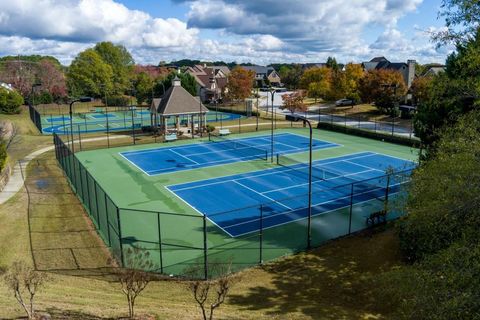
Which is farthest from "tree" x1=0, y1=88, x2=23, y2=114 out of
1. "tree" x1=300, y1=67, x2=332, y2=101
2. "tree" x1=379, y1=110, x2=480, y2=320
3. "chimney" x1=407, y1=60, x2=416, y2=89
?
"chimney" x1=407, y1=60, x2=416, y2=89

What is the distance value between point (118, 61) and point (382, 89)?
7356 centimetres

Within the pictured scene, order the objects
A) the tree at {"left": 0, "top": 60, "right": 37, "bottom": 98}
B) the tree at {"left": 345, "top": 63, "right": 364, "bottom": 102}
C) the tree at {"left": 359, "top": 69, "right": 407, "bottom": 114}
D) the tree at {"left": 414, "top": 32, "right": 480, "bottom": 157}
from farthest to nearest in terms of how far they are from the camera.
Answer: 1. the tree at {"left": 0, "top": 60, "right": 37, "bottom": 98}
2. the tree at {"left": 345, "top": 63, "right": 364, "bottom": 102}
3. the tree at {"left": 359, "top": 69, "right": 407, "bottom": 114}
4. the tree at {"left": 414, "top": 32, "right": 480, "bottom": 157}

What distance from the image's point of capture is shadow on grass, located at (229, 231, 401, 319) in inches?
485

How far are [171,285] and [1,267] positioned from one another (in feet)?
21.1

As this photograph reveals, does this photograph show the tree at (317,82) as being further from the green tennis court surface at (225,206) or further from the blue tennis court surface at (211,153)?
the green tennis court surface at (225,206)

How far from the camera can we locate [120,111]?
224 ft

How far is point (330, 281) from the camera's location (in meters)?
14.3

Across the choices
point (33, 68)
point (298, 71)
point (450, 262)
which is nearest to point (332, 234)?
point (450, 262)

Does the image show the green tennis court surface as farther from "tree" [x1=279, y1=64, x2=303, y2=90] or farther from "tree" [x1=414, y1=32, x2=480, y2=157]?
"tree" [x1=279, y1=64, x2=303, y2=90]

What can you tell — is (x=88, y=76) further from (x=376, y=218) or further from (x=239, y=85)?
(x=376, y=218)

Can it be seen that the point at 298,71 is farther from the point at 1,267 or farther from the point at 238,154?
the point at 1,267

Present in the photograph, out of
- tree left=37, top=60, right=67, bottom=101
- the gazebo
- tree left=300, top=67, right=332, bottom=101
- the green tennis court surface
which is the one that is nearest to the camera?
the green tennis court surface

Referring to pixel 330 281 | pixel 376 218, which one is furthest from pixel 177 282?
pixel 376 218

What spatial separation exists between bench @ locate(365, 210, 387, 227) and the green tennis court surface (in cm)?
42
